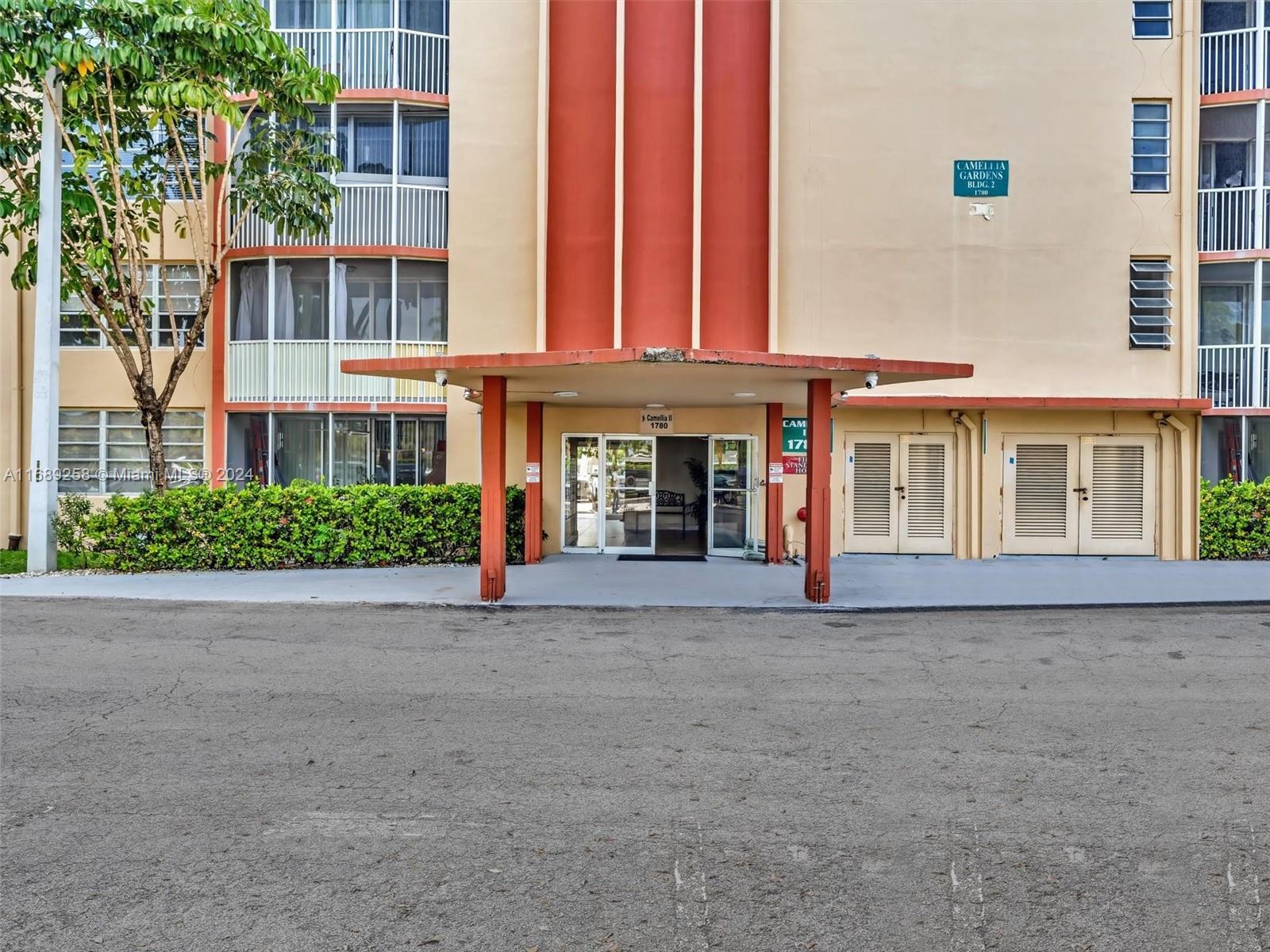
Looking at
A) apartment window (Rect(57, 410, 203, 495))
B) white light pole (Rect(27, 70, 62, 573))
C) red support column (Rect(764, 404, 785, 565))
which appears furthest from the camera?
apartment window (Rect(57, 410, 203, 495))

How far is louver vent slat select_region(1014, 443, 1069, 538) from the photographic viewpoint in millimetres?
18047

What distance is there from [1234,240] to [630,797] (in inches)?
696

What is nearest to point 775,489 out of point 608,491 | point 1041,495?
point 608,491

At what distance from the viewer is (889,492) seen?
1811 cm

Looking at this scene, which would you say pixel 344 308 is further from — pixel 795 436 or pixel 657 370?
pixel 657 370

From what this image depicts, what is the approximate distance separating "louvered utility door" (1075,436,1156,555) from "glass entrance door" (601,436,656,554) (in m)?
7.87

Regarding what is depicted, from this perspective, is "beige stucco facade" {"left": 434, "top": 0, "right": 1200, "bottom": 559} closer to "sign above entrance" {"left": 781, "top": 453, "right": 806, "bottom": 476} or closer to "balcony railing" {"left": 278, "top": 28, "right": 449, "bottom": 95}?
"sign above entrance" {"left": 781, "top": 453, "right": 806, "bottom": 476}

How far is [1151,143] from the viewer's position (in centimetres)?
1791

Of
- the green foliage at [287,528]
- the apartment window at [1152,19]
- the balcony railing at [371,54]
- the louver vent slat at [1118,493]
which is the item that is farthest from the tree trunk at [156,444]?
the apartment window at [1152,19]

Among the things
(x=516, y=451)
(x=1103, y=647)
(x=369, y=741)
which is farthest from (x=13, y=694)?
(x=516, y=451)

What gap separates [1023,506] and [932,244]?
16.5ft

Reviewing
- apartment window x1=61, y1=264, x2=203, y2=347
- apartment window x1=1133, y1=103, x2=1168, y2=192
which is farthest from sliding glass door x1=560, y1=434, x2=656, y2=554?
apartment window x1=1133, y1=103, x2=1168, y2=192

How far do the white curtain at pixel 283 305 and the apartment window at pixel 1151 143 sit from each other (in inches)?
611

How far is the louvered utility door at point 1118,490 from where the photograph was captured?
18.0 metres
